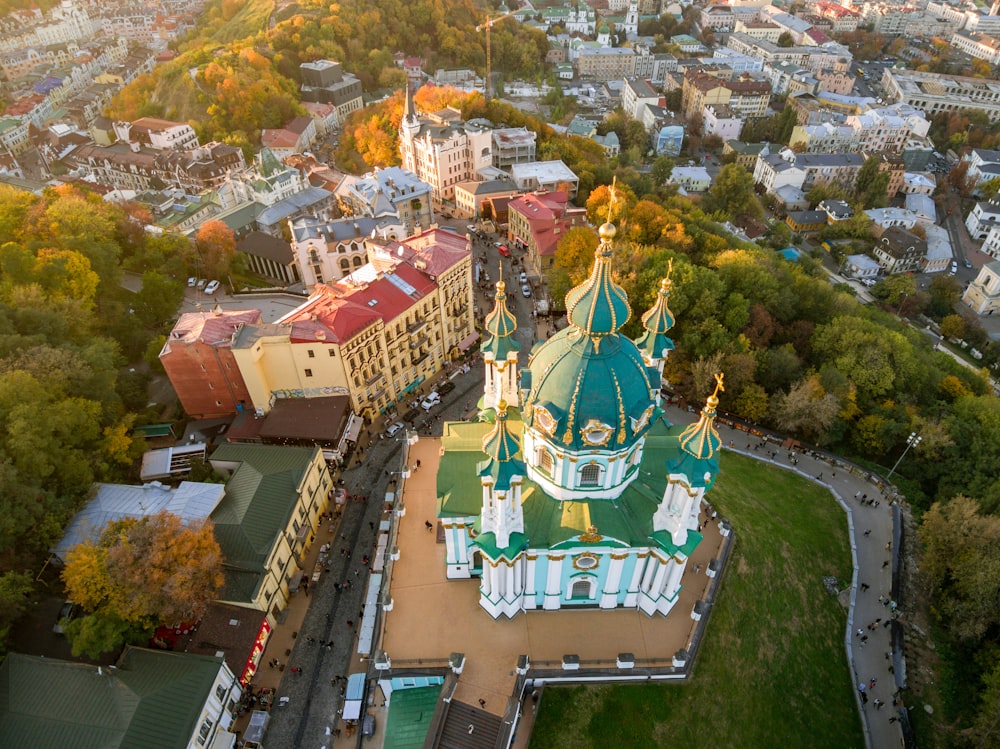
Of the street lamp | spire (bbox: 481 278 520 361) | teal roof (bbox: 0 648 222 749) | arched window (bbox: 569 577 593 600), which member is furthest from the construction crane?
teal roof (bbox: 0 648 222 749)

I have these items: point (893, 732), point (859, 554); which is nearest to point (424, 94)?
point (859, 554)

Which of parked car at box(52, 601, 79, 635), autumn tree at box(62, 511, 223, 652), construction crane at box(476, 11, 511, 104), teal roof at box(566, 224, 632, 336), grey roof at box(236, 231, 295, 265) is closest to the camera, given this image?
teal roof at box(566, 224, 632, 336)

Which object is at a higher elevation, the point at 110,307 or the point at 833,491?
the point at 110,307

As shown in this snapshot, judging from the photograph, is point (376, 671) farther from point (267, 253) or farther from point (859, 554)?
point (267, 253)

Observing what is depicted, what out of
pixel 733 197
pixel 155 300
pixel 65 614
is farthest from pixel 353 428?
pixel 733 197

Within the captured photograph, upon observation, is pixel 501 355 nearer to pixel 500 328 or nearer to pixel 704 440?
pixel 500 328

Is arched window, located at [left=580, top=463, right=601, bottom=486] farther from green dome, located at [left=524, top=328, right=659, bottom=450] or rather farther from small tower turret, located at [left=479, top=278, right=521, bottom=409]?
small tower turret, located at [left=479, top=278, right=521, bottom=409]
